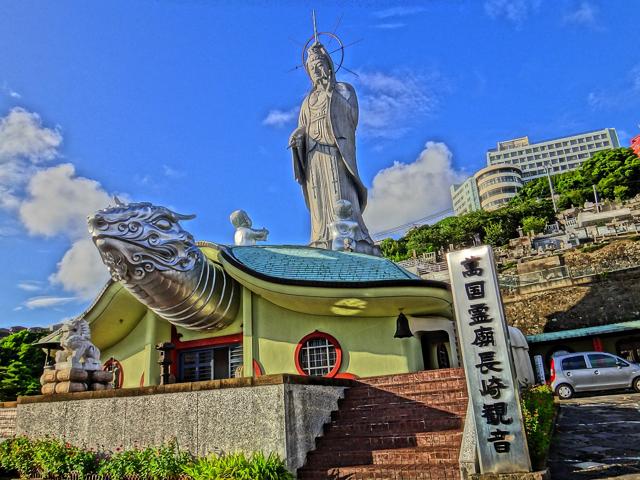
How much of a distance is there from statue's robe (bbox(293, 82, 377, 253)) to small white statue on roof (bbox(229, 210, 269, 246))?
252 centimetres

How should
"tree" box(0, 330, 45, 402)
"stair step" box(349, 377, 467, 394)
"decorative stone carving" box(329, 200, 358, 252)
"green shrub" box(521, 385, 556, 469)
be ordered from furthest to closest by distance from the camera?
"tree" box(0, 330, 45, 402) < "decorative stone carving" box(329, 200, 358, 252) < "stair step" box(349, 377, 467, 394) < "green shrub" box(521, 385, 556, 469)

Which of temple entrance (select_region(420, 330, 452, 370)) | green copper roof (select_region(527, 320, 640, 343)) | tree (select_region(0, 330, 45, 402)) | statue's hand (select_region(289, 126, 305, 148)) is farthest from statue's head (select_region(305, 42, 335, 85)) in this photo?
tree (select_region(0, 330, 45, 402))

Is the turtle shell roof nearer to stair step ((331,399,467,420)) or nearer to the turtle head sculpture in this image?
the turtle head sculpture

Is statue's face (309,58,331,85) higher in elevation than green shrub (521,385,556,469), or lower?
higher

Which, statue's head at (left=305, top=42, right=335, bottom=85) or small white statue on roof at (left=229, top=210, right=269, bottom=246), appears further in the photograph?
statue's head at (left=305, top=42, right=335, bottom=85)

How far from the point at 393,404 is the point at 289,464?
2.60m

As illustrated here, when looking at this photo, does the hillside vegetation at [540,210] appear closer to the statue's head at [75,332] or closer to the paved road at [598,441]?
the paved road at [598,441]

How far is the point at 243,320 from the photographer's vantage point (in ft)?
47.3

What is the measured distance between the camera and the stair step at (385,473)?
7.01 meters

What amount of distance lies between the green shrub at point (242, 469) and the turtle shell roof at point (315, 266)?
20.1 ft

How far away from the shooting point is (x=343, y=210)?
776 inches

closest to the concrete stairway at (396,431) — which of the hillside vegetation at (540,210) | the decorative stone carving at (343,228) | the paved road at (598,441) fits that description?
the paved road at (598,441)

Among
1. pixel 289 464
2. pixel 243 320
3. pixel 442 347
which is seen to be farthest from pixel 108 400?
pixel 442 347

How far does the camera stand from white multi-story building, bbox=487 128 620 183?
118 meters
